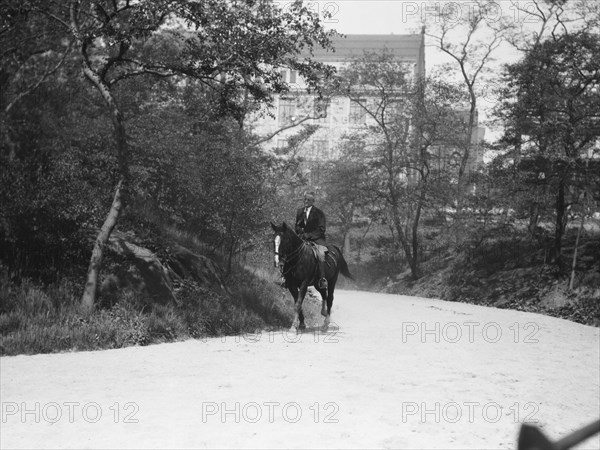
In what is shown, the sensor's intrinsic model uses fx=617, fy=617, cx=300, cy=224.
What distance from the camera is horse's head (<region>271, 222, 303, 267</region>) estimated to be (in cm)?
1367

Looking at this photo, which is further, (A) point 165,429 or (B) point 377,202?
(B) point 377,202

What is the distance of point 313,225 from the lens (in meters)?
15.4

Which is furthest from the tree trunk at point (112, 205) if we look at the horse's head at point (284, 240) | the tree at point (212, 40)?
the horse's head at point (284, 240)

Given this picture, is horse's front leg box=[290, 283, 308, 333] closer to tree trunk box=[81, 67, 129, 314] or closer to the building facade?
tree trunk box=[81, 67, 129, 314]

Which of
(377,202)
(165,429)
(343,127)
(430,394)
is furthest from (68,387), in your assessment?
(343,127)

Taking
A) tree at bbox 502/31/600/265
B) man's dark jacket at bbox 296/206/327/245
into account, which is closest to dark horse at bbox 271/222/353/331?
man's dark jacket at bbox 296/206/327/245

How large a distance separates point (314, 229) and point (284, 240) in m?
1.67

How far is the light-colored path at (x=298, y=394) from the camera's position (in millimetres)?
6629

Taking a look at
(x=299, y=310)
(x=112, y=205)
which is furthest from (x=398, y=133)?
(x=112, y=205)

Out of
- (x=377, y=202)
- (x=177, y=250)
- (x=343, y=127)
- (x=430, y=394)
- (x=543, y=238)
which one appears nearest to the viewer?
(x=430, y=394)

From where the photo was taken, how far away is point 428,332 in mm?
16375

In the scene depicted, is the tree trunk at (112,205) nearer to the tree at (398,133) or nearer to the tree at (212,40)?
the tree at (212,40)

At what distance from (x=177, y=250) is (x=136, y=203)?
9.58 ft

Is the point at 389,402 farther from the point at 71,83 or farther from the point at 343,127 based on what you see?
the point at 343,127
